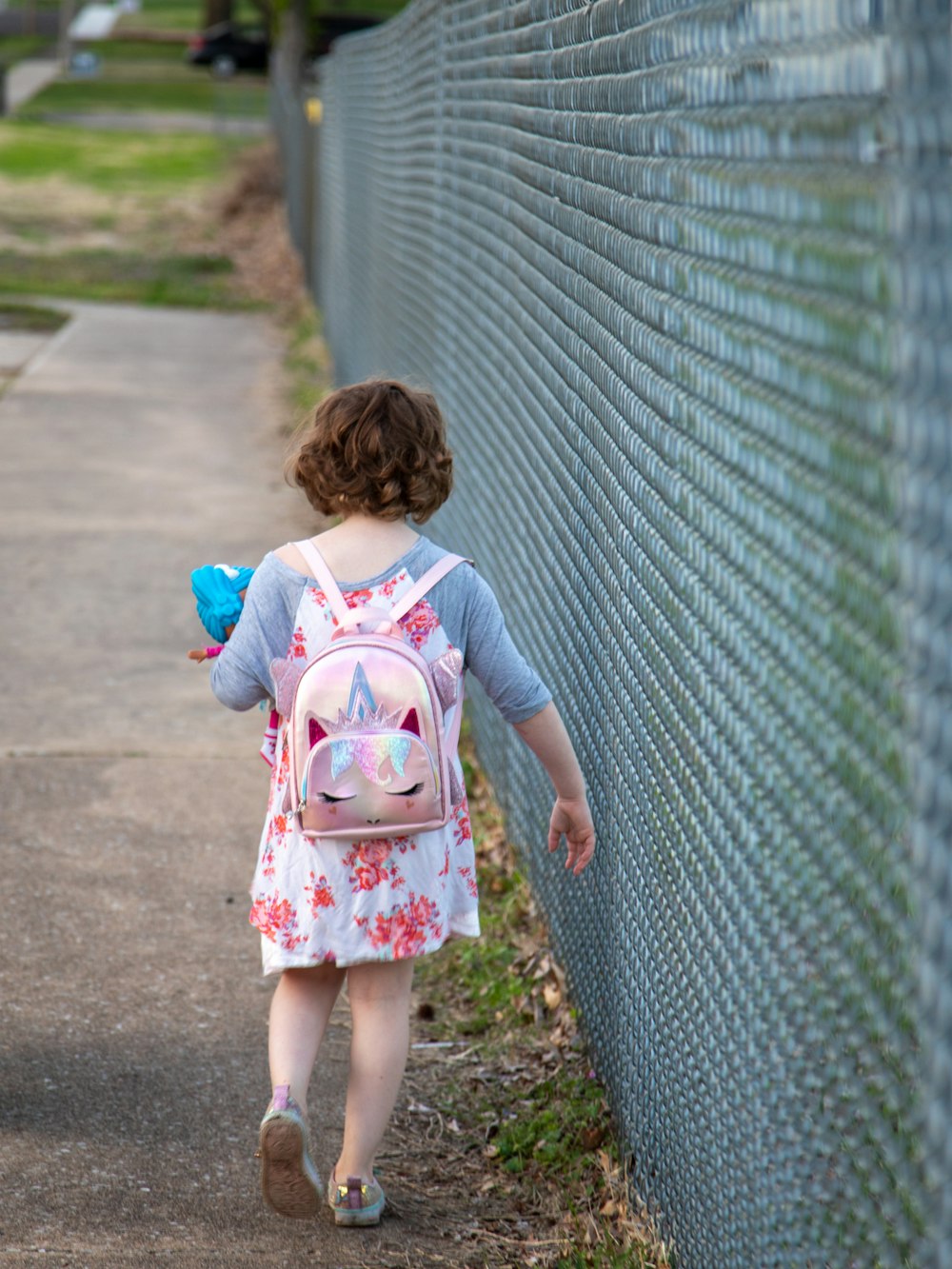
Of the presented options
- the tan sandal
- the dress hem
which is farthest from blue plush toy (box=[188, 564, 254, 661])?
the tan sandal

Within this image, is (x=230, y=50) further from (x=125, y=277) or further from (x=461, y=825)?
(x=461, y=825)

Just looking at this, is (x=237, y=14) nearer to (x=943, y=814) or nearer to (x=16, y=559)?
(x=16, y=559)

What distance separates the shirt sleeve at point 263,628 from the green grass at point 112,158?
23539mm

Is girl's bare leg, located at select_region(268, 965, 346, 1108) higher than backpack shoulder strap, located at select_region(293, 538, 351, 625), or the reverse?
backpack shoulder strap, located at select_region(293, 538, 351, 625)

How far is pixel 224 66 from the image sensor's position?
4931 centimetres

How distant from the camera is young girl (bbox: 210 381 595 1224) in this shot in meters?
2.87

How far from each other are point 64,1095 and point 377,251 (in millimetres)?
6013

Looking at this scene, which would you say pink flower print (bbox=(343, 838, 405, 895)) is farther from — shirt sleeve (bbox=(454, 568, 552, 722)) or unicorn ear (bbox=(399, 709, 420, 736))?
shirt sleeve (bbox=(454, 568, 552, 722))

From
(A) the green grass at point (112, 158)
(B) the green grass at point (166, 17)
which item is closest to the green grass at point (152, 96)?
(A) the green grass at point (112, 158)

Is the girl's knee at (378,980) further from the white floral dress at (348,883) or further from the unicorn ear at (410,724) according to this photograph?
the unicorn ear at (410,724)

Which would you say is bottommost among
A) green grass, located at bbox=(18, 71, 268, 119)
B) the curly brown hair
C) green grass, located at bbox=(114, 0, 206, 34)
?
the curly brown hair

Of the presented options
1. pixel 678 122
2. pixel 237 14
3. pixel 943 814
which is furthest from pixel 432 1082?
pixel 237 14

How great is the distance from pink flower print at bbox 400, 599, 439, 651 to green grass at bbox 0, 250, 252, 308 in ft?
46.5

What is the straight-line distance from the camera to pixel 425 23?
262 inches
